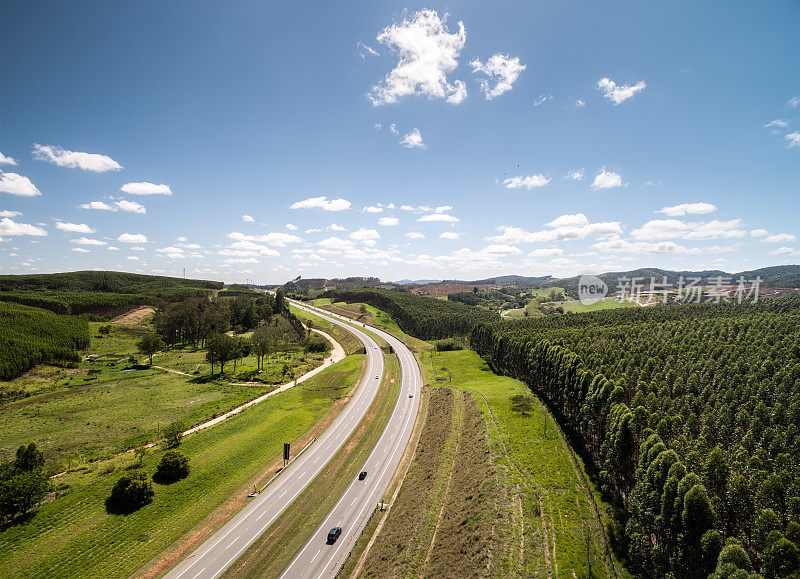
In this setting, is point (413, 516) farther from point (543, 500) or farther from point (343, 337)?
point (343, 337)

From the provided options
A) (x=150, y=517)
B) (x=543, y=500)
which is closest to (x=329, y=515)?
(x=150, y=517)

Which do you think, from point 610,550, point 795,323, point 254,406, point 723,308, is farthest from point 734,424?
point 723,308

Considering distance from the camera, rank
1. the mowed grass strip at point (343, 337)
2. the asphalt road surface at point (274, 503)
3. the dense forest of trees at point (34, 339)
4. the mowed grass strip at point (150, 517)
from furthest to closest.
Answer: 1. the mowed grass strip at point (343, 337)
2. the dense forest of trees at point (34, 339)
3. the asphalt road surface at point (274, 503)
4. the mowed grass strip at point (150, 517)

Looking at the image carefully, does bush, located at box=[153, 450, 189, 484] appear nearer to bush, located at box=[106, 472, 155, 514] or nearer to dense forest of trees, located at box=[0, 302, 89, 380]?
bush, located at box=[106, 472, 155, 514]

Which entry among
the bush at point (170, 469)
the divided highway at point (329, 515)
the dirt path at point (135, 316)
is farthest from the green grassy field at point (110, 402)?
the dirt path at point (135, 316)

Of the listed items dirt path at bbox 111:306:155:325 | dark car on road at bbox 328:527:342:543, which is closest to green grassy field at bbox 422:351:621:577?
dark car on road at bbox 328:527:342:543

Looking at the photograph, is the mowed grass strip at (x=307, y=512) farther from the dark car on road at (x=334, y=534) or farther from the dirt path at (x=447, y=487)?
the dirt path at (x=447, y=487)
